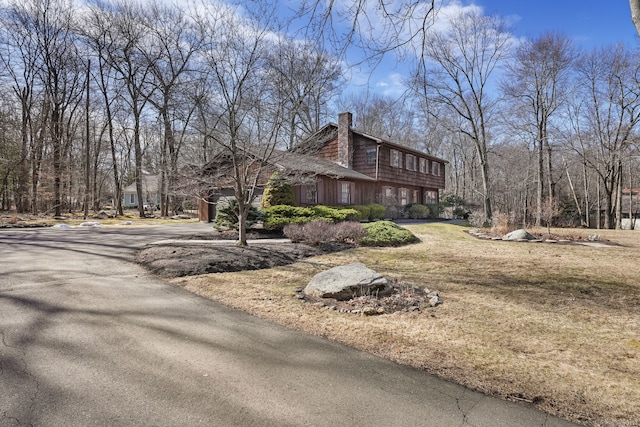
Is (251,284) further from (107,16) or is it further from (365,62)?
(107,16)

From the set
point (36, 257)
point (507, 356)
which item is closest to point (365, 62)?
point (507, 356)

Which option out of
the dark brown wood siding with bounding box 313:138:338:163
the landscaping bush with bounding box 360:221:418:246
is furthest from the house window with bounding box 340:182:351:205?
the landscaping bush with bounding box 360:221:418:246

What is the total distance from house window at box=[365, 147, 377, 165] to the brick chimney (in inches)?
48.1

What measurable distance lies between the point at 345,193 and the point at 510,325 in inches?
664

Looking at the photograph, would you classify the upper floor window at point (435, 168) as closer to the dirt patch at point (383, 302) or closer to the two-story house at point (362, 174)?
the two-story house at point (362, 174)

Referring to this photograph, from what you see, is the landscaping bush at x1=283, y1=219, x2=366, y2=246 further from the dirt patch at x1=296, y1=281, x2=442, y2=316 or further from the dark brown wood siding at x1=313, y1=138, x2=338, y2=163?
the dark brown wood siding at x1=313, y1=138, x2=338, y2=163

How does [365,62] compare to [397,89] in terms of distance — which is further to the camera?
[397,89]

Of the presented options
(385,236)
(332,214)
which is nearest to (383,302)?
(385,236)

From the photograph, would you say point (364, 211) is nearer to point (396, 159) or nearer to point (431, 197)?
point (396, 159)

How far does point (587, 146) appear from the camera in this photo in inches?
955

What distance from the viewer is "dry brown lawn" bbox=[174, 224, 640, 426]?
8.23 feet

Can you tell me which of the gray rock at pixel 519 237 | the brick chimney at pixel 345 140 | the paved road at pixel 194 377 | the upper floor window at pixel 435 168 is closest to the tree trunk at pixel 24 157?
the brick chimney at pixel 345 140

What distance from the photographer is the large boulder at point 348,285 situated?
4.85 meters

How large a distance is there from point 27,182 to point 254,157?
76.5 feet
